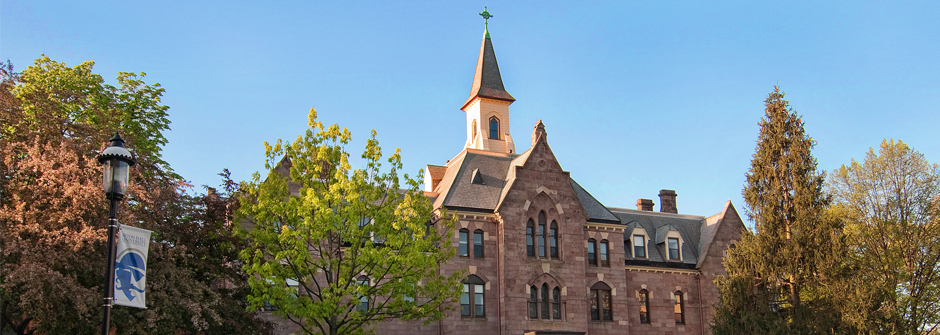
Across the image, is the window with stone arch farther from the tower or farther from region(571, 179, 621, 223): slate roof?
the tower

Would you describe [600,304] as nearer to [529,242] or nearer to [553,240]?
[553,240]

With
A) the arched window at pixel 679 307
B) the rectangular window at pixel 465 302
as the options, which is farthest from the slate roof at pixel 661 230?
the rectangular window at pixel 465 302

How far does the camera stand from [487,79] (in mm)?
62094

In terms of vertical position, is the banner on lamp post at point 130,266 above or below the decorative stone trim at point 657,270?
below

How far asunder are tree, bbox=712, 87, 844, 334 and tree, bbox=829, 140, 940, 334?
290 cm

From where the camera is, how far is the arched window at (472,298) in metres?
37.8

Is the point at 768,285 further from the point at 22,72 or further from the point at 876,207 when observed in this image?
the point at 22,72

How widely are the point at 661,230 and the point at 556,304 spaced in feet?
31.0

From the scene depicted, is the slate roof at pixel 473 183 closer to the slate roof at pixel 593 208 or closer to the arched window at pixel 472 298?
the arched window at pixel 472 298

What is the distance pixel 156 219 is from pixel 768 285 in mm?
24856

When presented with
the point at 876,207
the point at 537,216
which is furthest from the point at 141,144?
the point at 876,207

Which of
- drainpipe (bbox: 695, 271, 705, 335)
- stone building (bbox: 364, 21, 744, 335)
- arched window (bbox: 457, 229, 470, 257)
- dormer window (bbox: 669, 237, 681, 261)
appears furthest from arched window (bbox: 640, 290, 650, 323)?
arched window (bbox: 457, 229, 470, 257)

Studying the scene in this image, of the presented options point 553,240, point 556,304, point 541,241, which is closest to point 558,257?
point 553,240

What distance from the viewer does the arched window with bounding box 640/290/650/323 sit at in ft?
138
